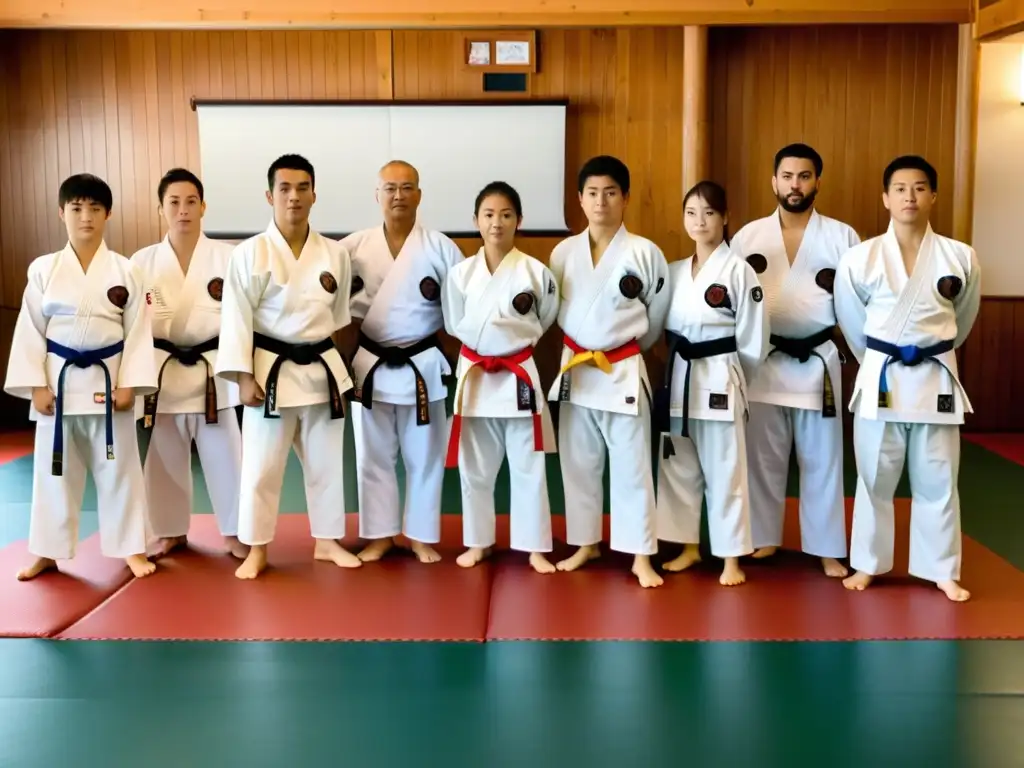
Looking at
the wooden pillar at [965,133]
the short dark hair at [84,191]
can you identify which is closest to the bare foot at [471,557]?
the short dark hair at [84,191]

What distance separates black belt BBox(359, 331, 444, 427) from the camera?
3770mm

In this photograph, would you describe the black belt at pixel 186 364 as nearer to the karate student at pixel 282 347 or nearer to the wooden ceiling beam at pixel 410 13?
the karate student at pixel 282 347

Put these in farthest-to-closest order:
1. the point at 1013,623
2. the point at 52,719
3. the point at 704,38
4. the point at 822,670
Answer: the point at 704,38
the point at 1013,623
the point at 822,670
the point at 52,719

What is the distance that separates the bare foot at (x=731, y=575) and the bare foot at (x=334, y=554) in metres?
1.31

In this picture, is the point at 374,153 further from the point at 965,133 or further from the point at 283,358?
the point at 965,133

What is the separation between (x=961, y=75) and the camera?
6.47 m

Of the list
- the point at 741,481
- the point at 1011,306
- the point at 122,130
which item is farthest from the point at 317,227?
the point at 1011,306

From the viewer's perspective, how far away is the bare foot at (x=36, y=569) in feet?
11.8

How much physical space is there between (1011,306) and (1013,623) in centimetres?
420

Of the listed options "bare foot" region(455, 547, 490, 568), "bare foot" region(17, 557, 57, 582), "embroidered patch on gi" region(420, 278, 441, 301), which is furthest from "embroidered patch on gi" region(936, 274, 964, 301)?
"bare foot" region(17, 557, 57, 582)

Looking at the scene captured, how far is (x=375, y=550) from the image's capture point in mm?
3895

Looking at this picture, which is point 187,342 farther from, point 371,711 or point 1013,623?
→ point 1013,623

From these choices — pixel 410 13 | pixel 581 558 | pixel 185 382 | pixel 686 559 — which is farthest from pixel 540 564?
pixel 410 13

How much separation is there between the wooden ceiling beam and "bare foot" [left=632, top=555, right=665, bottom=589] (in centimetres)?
389
